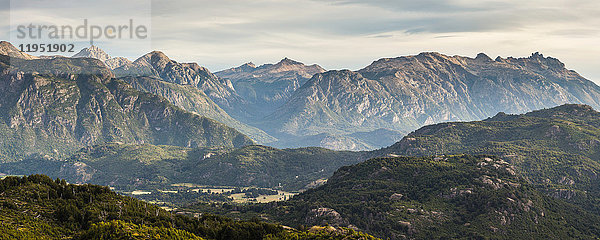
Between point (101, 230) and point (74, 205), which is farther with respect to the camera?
point (74, 205)

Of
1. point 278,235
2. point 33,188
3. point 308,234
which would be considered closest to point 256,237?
point 278,235

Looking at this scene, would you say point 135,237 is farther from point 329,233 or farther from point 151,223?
point 329,233

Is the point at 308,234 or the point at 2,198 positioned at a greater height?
the point at 2,198

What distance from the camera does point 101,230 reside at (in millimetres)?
155750

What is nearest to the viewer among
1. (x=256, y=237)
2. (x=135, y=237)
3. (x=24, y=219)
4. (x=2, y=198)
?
(x=135, y=237)

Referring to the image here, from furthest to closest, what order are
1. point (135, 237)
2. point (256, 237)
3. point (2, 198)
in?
point (256, 237)
point (2, 198)
point (135, 237)

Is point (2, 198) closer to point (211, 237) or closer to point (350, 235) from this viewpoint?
point (211, 237)

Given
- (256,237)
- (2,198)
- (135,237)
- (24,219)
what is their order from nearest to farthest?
(135,237) → (24,219) → (2,198) → (256,237)

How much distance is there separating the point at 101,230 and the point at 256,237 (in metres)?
61.8

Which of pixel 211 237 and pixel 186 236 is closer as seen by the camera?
pixel 186 236

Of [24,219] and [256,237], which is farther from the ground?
[24,219]

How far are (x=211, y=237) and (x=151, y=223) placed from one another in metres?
22.9

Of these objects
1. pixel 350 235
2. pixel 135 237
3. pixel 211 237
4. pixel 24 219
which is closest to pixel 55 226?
pixel 24 219

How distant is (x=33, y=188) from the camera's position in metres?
200
